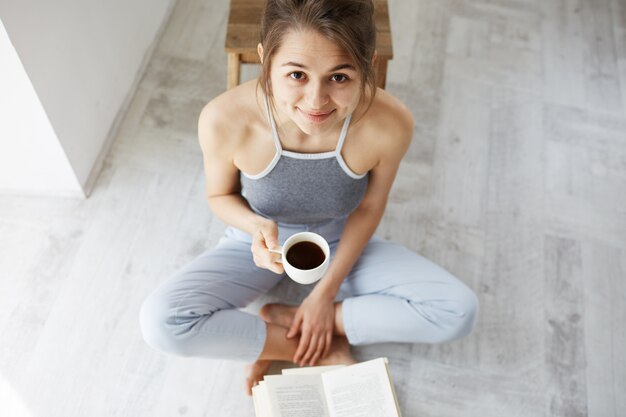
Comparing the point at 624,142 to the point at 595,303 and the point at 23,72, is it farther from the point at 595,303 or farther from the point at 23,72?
the point at 23,72

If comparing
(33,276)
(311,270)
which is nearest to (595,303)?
(311,270)

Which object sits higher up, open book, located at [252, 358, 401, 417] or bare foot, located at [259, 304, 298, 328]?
open book, located at [252, 358, 401, 417]

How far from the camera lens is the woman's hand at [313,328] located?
1447 mm

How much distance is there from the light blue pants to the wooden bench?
467mm

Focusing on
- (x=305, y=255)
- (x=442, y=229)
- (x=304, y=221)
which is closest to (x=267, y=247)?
(x=305, y=255)

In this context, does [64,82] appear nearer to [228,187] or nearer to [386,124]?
[228,187]

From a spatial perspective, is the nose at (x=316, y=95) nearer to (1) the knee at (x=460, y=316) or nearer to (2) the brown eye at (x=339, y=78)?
(2) the brown eye at (x=339, y=78)

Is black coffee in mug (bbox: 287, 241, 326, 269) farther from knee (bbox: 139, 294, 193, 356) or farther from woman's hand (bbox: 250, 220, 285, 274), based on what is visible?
knee (bbox: 139, 294, 193, 356)

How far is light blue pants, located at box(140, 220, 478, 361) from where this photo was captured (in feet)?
4.45

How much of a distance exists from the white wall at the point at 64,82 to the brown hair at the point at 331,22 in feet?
2.14

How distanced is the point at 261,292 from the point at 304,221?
0.77 ft

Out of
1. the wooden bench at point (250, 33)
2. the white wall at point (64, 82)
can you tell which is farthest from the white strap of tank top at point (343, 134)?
the white wall at point (64, 82)

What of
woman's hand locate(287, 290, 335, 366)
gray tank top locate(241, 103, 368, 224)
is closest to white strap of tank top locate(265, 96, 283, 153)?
gray tank top locate(241, 103, 368, 224)

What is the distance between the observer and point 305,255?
1145 millimetres
